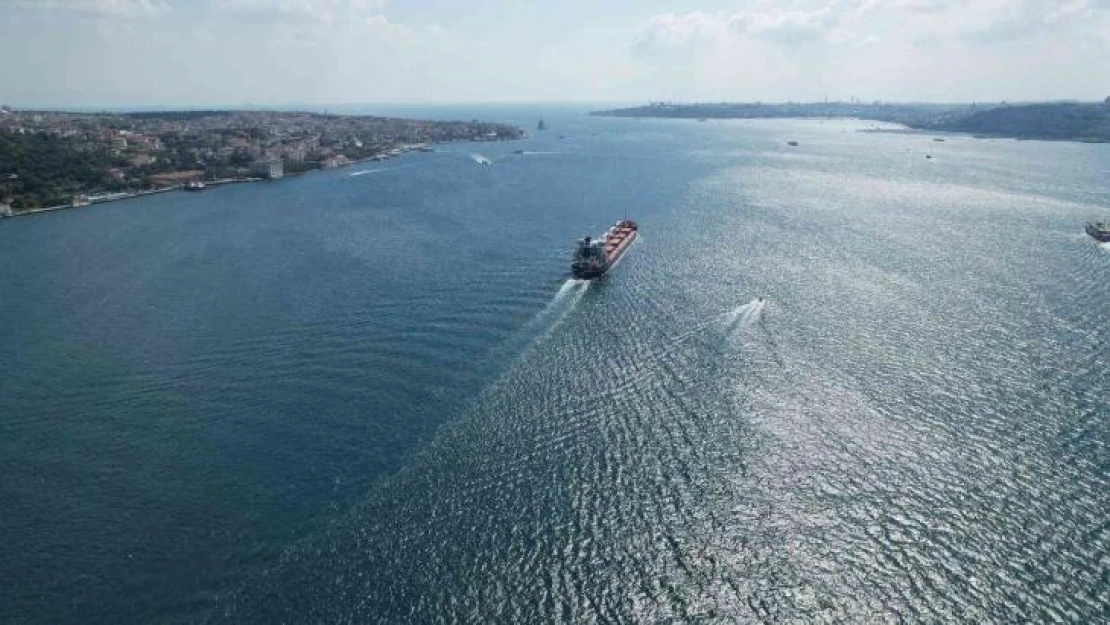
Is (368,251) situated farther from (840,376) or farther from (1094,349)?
(1094,349)

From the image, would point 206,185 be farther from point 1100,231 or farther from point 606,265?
point 1100,231

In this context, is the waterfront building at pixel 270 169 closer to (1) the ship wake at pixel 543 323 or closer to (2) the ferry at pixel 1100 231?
(1) the ship wake at pixel 543 323

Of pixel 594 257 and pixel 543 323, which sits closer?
pixel 543 323

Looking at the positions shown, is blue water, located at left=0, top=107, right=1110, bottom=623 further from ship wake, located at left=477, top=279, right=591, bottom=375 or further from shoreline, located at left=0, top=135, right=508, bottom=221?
shoreline, located at left=0, top=135, right=508, bottom=221

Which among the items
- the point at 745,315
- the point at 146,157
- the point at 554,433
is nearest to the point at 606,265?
the point at 745,315

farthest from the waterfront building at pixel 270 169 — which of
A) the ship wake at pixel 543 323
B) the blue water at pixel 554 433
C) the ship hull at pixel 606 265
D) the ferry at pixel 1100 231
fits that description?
the ferry at pixel 1100 231

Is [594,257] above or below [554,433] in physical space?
A: above
